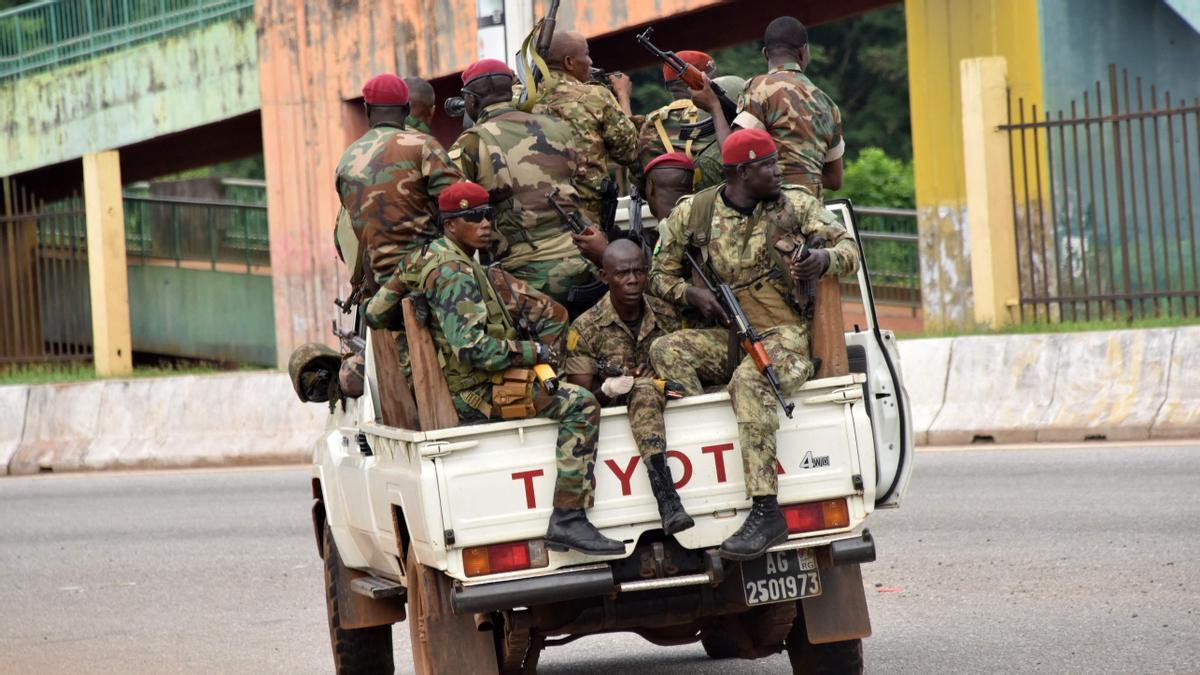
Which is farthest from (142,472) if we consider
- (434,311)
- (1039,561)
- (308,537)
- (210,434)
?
(434,311)

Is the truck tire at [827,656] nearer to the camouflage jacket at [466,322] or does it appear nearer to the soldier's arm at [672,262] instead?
the soldier's arm at [672,262]

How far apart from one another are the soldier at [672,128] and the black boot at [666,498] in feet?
8.09

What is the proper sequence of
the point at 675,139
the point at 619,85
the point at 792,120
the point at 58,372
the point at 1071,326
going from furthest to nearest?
the point at 58,372
the point at 1071,326
the point at 619,85
the point at 675,139
the point at 792,120

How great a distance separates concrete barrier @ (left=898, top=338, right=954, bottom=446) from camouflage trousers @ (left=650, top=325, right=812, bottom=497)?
28.2ft

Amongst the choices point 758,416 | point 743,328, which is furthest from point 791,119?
point 758,416

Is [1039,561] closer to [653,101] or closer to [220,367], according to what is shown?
[220,367]

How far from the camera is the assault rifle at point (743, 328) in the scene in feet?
20.6

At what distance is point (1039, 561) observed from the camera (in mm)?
9852

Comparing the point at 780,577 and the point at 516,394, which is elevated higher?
the point at 516,394

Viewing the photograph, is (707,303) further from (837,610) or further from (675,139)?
(675,139)

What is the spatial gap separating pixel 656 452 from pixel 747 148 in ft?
4.18

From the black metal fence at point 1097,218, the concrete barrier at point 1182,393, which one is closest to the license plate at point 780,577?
the concrete barrier at point 1182,393

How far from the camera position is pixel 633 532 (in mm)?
6266

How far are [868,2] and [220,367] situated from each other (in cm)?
1197
